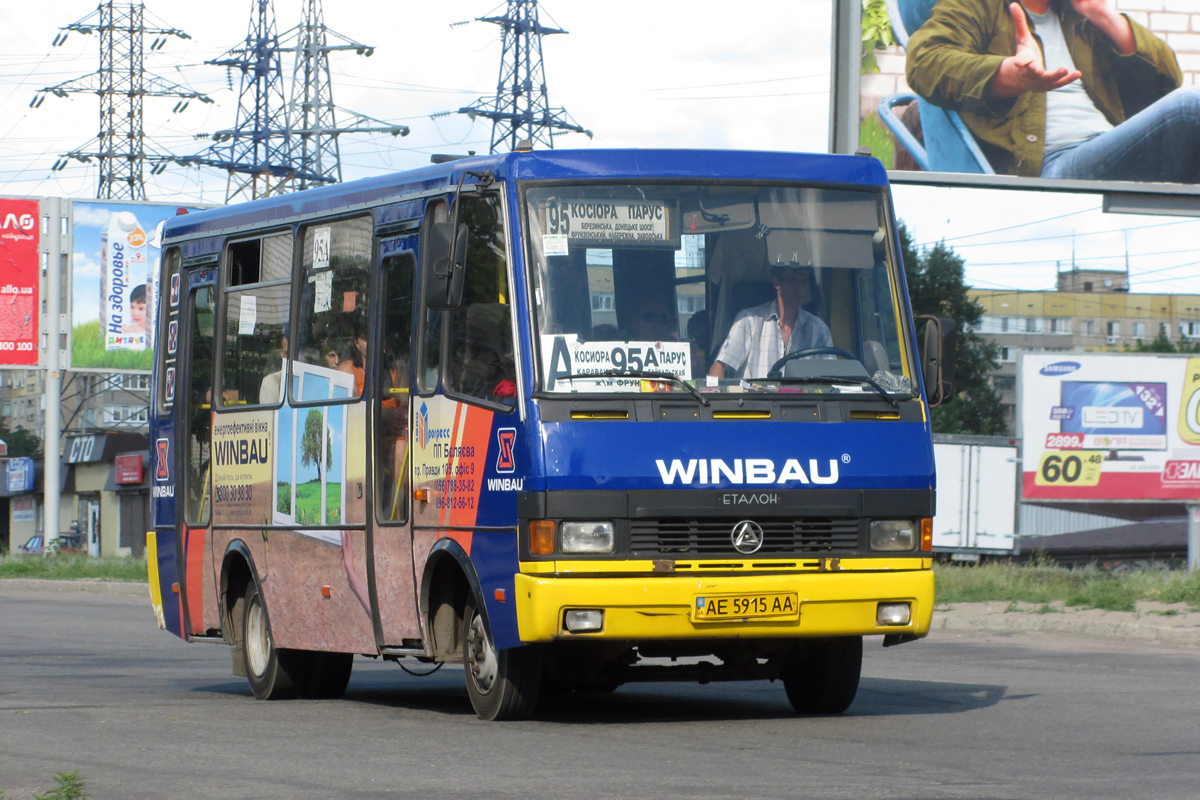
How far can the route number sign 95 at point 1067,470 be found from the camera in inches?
1126

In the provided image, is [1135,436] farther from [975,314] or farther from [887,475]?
[975,314]

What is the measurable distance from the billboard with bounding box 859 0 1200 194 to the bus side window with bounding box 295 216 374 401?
56.9ft

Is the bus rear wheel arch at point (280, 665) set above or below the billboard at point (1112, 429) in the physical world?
below

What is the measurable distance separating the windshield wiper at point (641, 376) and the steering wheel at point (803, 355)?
0.43 meters

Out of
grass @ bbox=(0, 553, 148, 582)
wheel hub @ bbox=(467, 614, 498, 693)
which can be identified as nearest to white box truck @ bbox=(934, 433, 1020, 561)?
grass @ bbox=(0, 553, 148, 582)

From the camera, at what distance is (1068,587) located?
846 inches

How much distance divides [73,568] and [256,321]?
81.8ft

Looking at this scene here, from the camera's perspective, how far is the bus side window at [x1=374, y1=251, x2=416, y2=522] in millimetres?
10570

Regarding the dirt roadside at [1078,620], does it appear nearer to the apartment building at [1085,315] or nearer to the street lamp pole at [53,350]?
the street lamp pole at [53,350]

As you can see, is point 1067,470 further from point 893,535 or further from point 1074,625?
point 893,535

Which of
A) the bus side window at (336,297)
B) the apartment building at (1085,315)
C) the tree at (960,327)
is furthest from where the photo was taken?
the apartment building at (1085,315)

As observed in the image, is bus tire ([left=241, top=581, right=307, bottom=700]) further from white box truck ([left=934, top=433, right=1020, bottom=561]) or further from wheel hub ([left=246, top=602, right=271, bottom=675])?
white box truck ([left=934, top=433, right=1020, bottom=561])

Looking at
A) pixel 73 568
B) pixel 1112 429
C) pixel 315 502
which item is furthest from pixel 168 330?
pixel 73 568

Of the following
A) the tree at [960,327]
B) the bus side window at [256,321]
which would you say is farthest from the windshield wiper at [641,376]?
the tree at [960,327]
